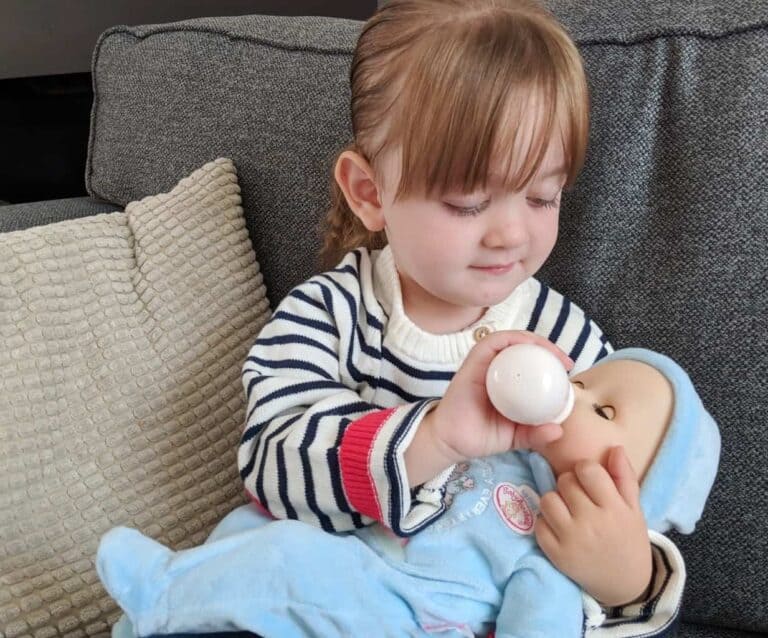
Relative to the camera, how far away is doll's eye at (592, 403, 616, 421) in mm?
744

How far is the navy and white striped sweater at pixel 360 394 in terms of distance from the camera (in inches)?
29.3

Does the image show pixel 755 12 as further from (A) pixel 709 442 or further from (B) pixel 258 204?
(B) pixel 258 204

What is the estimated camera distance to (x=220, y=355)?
102 cm

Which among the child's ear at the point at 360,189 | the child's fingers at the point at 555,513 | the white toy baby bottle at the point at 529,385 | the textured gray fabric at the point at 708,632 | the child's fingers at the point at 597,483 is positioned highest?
the child's ear at the point at 360,189

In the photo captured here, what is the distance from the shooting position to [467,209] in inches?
29.5

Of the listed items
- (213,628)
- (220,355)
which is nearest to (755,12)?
(220,355)

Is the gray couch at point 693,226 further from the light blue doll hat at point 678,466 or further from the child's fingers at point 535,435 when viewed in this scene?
the child's fingers at point 535,435

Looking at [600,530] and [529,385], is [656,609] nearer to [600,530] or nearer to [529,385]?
[600,530]

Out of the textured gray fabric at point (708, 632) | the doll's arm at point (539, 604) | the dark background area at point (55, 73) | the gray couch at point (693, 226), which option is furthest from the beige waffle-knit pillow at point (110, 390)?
the dark background area at point (55, 73)

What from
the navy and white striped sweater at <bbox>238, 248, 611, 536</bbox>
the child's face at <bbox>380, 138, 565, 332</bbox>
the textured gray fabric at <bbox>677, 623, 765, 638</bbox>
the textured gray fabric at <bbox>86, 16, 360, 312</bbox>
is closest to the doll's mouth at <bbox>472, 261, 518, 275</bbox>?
the child's face at <bbox>380, 138, 565, 332</bbox>

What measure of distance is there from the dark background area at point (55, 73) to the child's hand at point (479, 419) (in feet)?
5.55

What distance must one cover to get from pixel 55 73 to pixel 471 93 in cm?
189

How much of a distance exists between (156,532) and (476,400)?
1.40 ft

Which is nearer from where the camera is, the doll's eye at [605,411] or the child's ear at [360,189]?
the doll's eye at [605,411]
